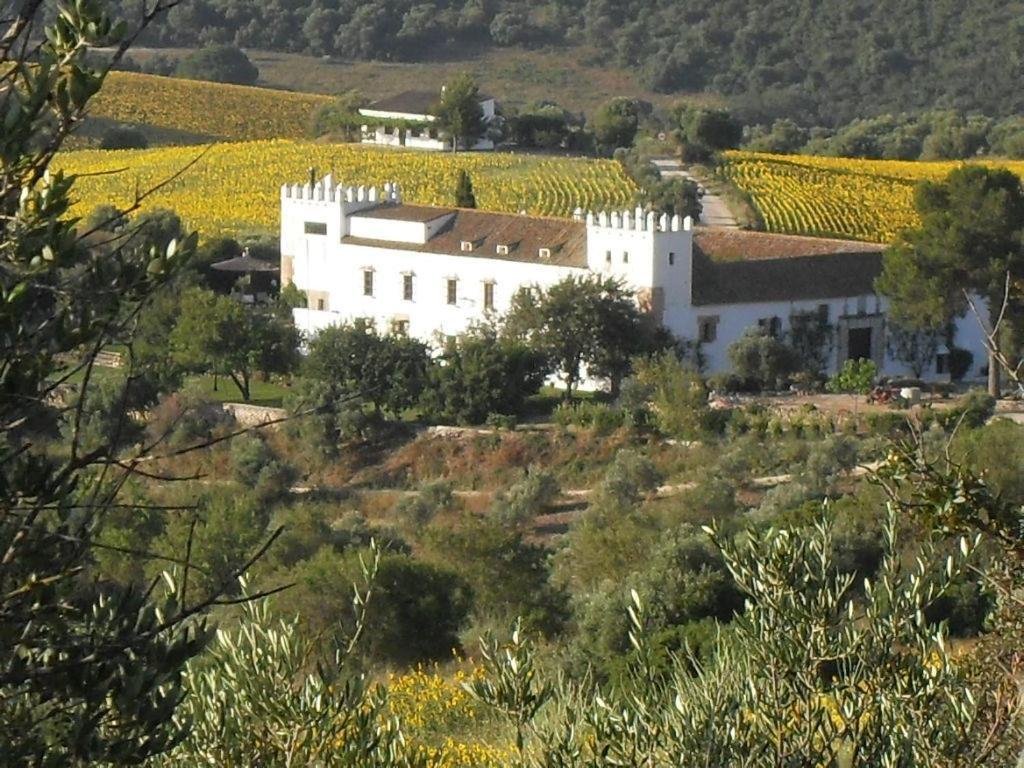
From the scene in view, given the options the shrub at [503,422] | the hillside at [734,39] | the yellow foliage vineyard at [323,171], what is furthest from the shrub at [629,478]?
the hillside at [734,39]

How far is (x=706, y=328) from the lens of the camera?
1590 inches

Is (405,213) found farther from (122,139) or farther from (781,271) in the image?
(122,139)

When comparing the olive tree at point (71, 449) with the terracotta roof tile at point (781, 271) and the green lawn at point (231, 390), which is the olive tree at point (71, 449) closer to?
the green lawn at point (231, 390)

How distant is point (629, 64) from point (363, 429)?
7556 centimetres

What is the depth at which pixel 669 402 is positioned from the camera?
1455 inches

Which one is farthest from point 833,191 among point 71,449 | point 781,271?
point 71,449

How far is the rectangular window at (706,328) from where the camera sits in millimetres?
40281

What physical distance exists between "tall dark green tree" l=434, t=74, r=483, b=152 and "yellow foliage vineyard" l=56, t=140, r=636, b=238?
6.02ft

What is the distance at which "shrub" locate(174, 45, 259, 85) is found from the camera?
97.1 m

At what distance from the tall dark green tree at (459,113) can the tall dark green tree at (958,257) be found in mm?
26248

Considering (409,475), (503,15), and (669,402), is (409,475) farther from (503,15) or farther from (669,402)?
(503,15)

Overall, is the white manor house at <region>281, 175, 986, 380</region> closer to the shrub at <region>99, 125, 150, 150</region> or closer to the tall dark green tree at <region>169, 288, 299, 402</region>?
the tall dark green tree at <region>169, 288, 299, 402</region>

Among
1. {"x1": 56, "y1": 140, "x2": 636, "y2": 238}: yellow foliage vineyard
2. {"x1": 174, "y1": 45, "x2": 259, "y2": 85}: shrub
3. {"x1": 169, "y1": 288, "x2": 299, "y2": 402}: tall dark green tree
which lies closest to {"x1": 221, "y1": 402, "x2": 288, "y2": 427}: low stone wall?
{"x1": 169, "y1": 288, "x2": 299, "y2": 402}: tall dark green tree

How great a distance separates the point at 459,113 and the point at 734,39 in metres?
51.9
